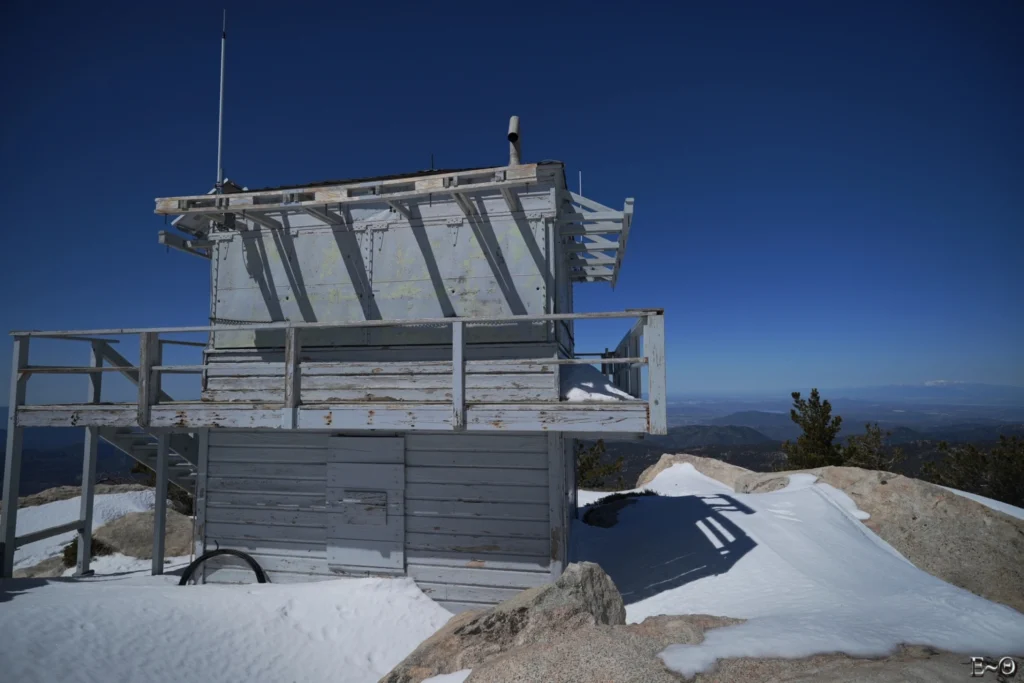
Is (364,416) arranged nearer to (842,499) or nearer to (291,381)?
(291,381)

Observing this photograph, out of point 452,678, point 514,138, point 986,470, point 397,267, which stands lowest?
point 986,470

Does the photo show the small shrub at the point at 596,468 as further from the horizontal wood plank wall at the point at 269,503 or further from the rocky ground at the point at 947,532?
the horizontal wood plank wall at the point at 269,503

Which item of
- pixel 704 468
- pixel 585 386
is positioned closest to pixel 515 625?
pixel 585 386

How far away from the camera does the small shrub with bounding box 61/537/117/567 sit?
43.4 ft

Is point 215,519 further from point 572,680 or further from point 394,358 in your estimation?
point 572,680

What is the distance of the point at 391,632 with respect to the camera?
758 centimetres

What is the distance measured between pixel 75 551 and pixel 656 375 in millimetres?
15898

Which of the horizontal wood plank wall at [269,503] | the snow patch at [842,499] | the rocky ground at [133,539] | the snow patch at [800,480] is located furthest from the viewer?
the snow patch at [800,480]

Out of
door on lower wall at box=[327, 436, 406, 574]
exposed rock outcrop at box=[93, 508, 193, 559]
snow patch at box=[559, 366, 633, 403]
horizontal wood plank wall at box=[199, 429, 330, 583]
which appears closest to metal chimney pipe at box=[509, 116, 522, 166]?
snow patch at box=[559, 366, 633, 403]

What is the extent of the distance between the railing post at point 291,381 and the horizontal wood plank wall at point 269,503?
5.00ft

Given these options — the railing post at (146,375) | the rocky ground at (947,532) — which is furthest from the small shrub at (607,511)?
the railing post at (146,375)

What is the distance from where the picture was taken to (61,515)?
16797mm

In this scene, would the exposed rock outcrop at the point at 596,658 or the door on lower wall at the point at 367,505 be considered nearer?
the exposed rock outcrop at the point at 596,658

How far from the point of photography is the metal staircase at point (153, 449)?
9.88 m
